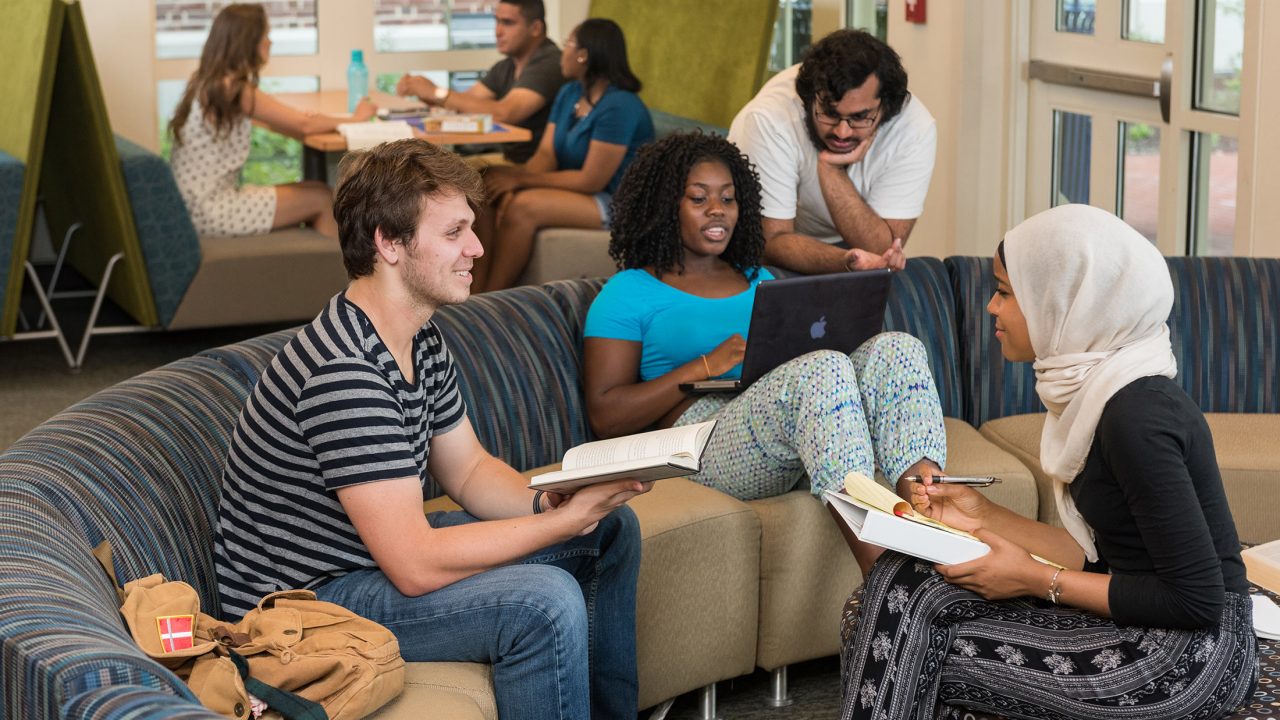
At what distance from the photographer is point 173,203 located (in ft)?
17.5

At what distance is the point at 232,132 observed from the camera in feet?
18.4

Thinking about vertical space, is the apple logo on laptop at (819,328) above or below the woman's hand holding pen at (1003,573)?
above

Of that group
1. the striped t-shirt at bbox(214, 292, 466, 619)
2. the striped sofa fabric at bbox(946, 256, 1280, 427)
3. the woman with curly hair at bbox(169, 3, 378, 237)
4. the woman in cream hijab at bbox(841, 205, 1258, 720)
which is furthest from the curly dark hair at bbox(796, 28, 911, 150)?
the woman with curly hair at bbox(169, 3, 378, 237)

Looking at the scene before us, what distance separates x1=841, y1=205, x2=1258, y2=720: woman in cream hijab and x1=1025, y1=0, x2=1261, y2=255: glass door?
237 cm

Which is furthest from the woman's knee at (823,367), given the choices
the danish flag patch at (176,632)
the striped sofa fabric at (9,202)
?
the striped sofa fabric at (9,202)

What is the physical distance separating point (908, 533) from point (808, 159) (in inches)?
76.8

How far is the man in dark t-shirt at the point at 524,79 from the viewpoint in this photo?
6.15m

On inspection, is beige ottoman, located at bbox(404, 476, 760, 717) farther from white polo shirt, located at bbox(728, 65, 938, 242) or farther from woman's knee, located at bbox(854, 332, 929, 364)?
white polo shirt, located at bbox(728, 65, 938, 242)

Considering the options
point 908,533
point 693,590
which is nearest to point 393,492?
point 908,533

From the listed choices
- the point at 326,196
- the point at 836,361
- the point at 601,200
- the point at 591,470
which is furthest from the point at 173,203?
the point at 591,470

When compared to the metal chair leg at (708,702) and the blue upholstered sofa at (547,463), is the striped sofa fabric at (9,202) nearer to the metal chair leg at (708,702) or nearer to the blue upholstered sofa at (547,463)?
the blue upholstered sofa at (547,463)

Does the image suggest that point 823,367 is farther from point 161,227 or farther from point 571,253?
point 161,227

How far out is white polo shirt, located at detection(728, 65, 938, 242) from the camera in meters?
3.67

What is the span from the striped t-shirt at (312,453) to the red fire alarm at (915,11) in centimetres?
406
